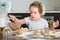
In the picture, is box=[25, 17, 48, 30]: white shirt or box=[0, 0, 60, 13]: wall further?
box=[0, 0, 60, 13]: wall

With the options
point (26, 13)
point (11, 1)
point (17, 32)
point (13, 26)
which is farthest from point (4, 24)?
point (11, 1)

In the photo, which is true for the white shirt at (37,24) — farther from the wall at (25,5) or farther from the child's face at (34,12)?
the wall at (25,5)

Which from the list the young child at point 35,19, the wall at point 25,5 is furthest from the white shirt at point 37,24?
the wall at point 25,5

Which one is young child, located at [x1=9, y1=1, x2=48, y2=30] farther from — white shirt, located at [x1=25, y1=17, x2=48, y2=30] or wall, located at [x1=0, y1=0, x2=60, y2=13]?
wall, located at [x1=0, y1=0, x2=60, y2=13]

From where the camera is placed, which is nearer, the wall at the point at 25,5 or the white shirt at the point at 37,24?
the white shirt at the point at 37,24

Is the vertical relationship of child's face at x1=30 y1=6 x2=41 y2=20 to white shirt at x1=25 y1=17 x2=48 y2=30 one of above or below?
above

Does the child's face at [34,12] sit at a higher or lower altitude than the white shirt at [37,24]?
higher

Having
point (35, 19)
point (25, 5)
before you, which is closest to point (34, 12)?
point (35, 19)

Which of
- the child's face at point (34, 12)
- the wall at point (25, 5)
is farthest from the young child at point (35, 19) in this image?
the wall at point (25, 5)

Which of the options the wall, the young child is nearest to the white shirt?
the young child

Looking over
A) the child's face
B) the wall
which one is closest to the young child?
the child's face

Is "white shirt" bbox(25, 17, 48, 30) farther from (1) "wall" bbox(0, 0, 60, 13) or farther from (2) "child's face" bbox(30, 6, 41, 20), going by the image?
(1) "wall" bbox(0, 0, 60, 13)

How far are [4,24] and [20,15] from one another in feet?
6.29

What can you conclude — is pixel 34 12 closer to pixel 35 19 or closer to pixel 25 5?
pixel 35 19
